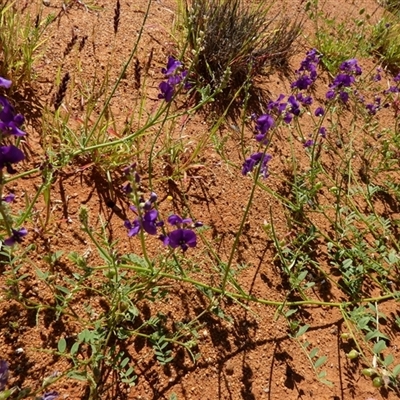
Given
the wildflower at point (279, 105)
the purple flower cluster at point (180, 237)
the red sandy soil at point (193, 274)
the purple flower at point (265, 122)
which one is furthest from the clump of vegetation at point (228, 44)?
the purple flower cluster at point (180, 237)

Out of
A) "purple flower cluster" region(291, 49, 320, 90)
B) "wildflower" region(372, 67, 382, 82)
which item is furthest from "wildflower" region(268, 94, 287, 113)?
"wildflower" region(372, 67, 382, 82)

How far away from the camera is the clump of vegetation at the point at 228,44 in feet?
8.95

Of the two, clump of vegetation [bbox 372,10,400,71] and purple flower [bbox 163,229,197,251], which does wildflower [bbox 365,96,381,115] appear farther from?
purple flower [bbox 163,229,197,251]

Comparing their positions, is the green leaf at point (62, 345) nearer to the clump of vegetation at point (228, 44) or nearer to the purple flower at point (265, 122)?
the purple flower at point (265, 122)

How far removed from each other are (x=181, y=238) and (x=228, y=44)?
182cm

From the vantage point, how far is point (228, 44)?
2.77m

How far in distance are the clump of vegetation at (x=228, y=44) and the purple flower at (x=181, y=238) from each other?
58.8 inches

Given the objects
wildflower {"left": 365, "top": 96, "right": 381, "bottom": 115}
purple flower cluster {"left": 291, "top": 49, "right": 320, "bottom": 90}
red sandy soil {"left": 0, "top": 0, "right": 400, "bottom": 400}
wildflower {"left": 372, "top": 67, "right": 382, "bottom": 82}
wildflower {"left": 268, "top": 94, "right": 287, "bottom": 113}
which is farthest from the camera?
wildflower {"left": 372, "top": 67, "right": 382, "bottom": 82}

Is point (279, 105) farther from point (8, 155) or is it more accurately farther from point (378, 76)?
point (378, 76)

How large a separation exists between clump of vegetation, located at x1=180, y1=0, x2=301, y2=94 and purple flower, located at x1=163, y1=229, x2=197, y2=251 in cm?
149

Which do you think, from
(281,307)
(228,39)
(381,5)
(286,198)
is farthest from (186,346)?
(381,5)

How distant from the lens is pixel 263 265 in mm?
2021

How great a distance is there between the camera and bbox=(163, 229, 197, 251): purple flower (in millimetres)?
1320

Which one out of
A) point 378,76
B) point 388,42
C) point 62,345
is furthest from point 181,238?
point 388,42
